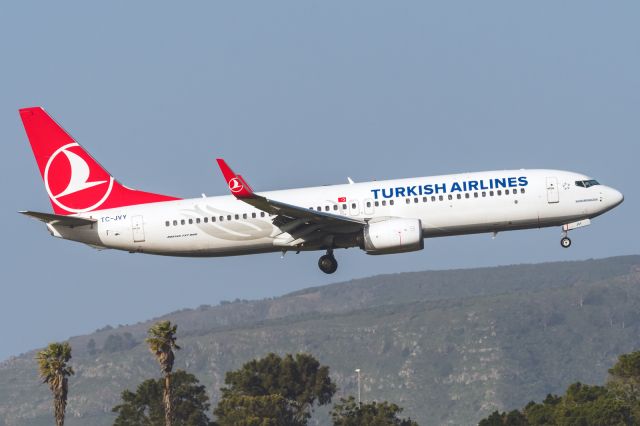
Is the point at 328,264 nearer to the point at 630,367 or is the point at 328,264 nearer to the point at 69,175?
the point at 69,175

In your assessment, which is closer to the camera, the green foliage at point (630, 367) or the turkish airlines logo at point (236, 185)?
the turkish airlines logo at point (236, 185)

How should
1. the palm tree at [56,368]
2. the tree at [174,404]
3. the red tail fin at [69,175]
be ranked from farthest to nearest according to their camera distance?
the tree at [174,404] → the red tail fin at [69,175] → the palm tree at [56,368]

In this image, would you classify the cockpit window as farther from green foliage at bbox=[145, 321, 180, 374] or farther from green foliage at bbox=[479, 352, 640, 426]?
green foliage at bbox=[479, 352, 640, 426]

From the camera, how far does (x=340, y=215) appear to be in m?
70.9

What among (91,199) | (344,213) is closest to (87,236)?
(91,199)

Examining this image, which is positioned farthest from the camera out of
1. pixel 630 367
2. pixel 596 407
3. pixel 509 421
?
pixel 509 421

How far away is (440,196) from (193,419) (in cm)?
6505

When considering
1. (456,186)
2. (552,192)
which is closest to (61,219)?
(456,186)

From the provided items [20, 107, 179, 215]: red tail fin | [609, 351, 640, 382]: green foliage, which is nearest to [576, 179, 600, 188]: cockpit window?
[20, 107, 179, 215]: red tail fin

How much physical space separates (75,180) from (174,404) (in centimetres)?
5786

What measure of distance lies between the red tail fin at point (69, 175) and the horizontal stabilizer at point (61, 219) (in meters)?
2.21

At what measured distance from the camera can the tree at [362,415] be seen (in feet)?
402

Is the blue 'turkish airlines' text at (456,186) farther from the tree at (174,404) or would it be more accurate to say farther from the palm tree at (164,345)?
the tree at (174,404)

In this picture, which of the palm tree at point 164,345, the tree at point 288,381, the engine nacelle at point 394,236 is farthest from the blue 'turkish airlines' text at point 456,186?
A: the tree at point 288,381
